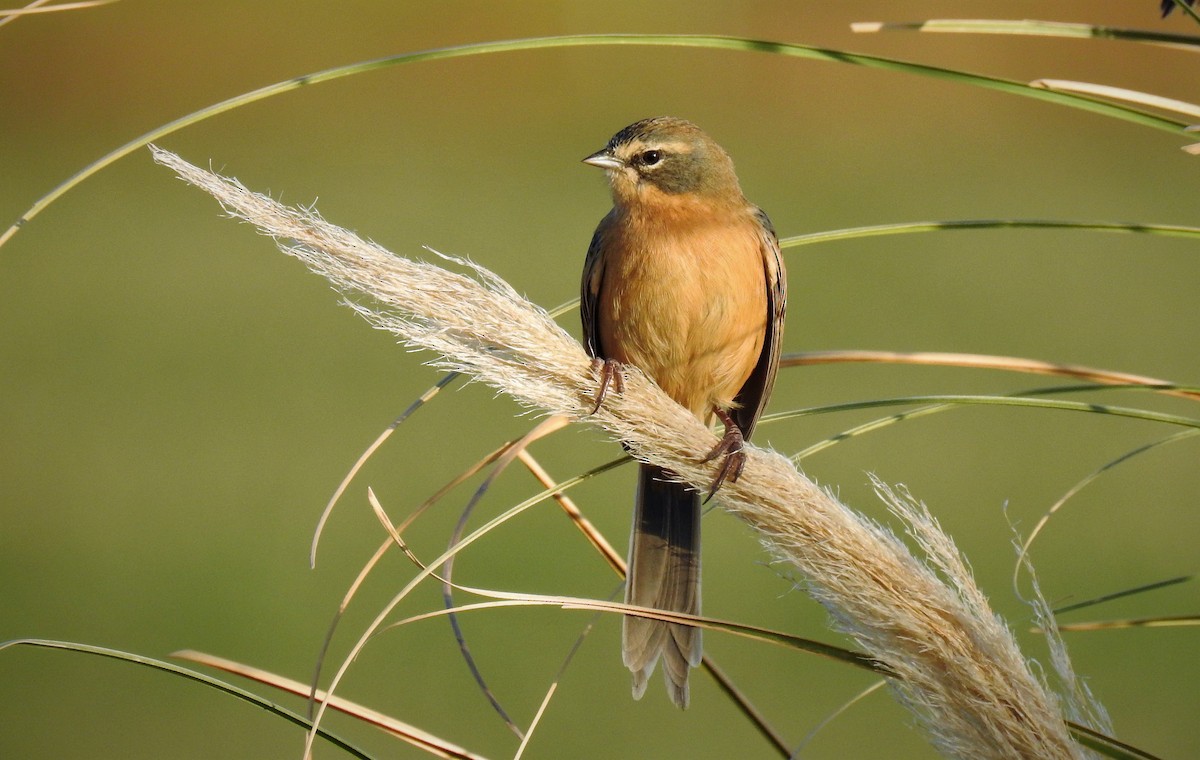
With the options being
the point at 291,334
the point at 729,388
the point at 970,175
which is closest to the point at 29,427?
the point at 291,334

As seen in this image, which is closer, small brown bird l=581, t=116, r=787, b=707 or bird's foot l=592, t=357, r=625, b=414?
bird's foot l=592, t=357, r=625, b=414

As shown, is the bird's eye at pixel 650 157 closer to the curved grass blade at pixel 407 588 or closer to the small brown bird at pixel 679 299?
the small brown bird at pixel 679 299

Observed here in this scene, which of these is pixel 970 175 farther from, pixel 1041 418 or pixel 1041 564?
pixel 1041 564

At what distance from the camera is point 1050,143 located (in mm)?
18906

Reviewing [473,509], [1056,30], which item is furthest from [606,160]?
[1056,30]

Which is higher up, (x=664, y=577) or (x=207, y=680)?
(x=207, y=680)

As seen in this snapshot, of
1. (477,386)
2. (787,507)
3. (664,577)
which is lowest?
(477,386)

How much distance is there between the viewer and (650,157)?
129 inches

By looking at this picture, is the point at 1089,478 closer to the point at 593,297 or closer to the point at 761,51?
the point at 761,51

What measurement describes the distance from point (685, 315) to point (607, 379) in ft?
3.13

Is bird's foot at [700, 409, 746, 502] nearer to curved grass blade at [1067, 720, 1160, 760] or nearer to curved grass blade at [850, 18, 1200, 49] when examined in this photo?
curved grass blade at [1067, 720, 1160, 760]

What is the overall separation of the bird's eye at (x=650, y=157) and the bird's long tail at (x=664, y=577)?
2.85ft

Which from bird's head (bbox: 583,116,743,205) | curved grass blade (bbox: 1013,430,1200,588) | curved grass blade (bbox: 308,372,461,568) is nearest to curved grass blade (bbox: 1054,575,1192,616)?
curved grass blade (bbox: 1013,430,1200,588)

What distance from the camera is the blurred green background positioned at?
770 centimetres
